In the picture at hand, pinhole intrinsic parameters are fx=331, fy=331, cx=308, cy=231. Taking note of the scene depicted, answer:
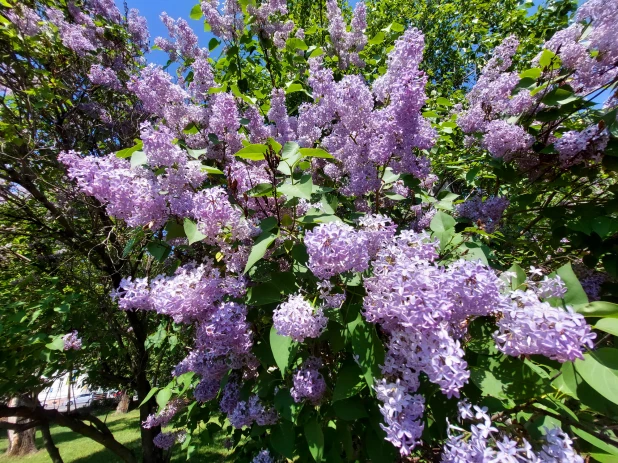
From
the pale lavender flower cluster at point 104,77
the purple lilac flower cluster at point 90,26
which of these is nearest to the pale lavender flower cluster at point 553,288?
the pale lavender flower cluster at point 104,77

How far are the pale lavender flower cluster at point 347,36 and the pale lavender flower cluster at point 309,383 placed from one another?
9.76 ft

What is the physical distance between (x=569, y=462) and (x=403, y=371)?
1.61 feet

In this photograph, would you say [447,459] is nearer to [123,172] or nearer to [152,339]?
[123,172]

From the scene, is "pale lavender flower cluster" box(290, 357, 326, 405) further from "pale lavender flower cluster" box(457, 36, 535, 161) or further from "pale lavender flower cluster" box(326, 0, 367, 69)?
"pale lavender flower cluster" box(326, 0, 367, 69)

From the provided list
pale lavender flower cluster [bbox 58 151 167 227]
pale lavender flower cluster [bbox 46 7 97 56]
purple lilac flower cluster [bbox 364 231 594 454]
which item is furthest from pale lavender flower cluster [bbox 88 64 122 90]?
purple lilac flower cluster [bbox 364 231 594 454]

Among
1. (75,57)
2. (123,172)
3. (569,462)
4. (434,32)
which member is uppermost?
(434,32)

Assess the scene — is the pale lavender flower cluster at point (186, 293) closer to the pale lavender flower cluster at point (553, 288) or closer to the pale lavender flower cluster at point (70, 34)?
the pale lavender flower cluster at point (553, 288)

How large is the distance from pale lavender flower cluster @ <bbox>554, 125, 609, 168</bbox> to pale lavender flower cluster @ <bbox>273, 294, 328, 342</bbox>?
1.92 meters

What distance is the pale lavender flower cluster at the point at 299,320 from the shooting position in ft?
4.34

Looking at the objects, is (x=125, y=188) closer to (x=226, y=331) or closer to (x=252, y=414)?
(x=226, y=331)

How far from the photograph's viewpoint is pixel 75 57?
17.1 ft

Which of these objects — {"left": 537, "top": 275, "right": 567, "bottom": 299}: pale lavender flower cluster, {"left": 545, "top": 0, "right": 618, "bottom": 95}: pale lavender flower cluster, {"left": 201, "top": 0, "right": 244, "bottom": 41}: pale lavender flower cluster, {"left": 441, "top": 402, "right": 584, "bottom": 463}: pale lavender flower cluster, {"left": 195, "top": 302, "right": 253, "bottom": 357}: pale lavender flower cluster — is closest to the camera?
{"left": 441, "top": 402, "right": 584, "bottom": 463}: pale lavender flower cluster

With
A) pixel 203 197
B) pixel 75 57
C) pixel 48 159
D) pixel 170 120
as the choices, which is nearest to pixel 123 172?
pixel 203 197

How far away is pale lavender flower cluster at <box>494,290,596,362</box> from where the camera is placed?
39.5 inches
